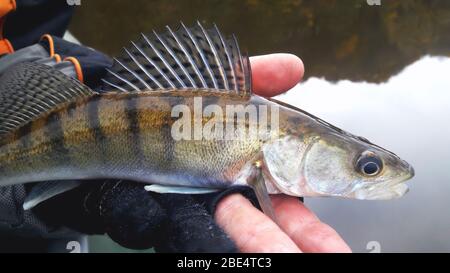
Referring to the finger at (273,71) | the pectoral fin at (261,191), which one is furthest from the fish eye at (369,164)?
the finger at (273,71)

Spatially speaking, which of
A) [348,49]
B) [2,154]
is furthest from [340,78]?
[2,154]

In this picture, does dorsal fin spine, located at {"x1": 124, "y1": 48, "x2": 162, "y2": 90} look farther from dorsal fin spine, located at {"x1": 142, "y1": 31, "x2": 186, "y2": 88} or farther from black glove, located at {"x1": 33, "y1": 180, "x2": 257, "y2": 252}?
black glove, located at {"x1": 33, "y1": 180, "x2": 257, "y2": 252}

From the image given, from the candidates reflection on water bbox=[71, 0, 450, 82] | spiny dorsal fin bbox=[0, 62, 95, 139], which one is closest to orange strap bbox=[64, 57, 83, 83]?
spiny dorsal fin bbox=[0, 62, 95, 139]

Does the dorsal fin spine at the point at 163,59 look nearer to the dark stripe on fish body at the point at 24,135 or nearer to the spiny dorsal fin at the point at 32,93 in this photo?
the spiny dorsal fin at the point at 32,93

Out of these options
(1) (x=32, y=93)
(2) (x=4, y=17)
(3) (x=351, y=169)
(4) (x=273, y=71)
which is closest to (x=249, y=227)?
(3) (x=351, y=169)

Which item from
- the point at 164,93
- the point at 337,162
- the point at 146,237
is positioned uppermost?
the point at 164,93

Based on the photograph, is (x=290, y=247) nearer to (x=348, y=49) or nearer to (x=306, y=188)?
(x=306, y=188)
